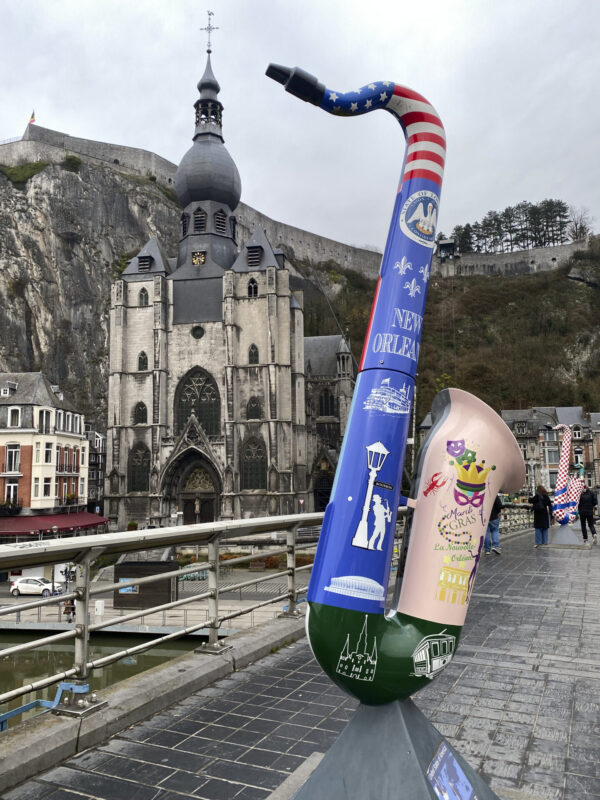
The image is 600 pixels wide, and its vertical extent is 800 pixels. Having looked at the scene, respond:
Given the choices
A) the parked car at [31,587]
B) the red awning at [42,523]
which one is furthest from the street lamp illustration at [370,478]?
the red awning at [42,523]

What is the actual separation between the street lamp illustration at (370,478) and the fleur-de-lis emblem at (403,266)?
76 centimetres

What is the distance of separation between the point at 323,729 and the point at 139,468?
3254cm

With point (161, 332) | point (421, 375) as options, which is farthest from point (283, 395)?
point (421, 375)

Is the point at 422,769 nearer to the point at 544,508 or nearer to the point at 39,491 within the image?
the point at 544,508

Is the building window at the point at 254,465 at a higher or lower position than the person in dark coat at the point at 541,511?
higher

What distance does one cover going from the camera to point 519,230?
3519 inches

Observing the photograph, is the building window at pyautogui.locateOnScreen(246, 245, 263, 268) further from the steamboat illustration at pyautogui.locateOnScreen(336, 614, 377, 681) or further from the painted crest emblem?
the steamboat illustration at pyautogui.locateOnScreen(336, 614, 377, 681)

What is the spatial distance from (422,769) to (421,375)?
222 feet

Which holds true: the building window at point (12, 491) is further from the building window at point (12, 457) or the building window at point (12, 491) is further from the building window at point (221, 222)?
the building window at point (221, 222)

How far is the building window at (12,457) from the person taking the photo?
3088cm

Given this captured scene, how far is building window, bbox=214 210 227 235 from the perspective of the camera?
3844 cm

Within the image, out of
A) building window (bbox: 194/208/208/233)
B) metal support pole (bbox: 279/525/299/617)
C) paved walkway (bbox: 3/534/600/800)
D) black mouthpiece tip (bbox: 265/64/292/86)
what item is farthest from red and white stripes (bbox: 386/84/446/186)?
building window (bbox: 194/208/208/233)

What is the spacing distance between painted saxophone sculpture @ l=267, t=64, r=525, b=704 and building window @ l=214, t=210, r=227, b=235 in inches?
1470

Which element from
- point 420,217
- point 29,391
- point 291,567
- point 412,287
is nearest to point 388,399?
point 412,287
